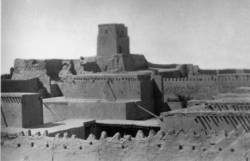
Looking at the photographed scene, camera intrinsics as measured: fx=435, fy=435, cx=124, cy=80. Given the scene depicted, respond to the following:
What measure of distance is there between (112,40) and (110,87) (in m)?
8.66

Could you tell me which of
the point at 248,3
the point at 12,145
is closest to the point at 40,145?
the point at 12,145

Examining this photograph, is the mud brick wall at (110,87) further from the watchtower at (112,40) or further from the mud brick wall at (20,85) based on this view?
the watchtower at (112,40)

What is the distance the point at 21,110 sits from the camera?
72.2 feet

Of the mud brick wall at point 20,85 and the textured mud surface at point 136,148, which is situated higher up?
the mud brick wall at point 20,85

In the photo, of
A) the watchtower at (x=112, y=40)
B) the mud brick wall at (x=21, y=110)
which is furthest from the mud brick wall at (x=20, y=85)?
the mud brick wall at (x=21, y=110)

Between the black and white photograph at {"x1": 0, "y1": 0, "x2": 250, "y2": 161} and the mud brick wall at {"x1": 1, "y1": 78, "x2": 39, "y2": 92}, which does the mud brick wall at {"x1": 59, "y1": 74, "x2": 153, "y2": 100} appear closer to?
the black and white photograph at {"x1": 0, "y1": 0, "x2": 250, "y2": 161}

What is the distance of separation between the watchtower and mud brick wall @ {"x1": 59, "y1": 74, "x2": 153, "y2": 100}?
7598 mm

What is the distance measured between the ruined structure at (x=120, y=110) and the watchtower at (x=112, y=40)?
3.1 inches

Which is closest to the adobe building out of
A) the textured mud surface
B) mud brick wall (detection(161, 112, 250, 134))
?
mud brick wall (detection(161, 112, 250, 134))

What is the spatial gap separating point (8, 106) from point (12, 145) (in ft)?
28.6

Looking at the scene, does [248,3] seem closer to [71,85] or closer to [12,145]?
[12,145]

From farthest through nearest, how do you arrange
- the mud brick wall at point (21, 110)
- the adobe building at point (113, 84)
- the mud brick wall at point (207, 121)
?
the adobe building at point (113, 84)
the mud brick wall at point (21, 110)
the mud brick wall at point (207, 121)

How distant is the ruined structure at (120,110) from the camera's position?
1217cm

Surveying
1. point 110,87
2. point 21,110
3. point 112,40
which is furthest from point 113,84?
point 112,40
